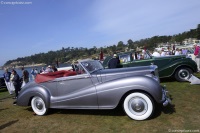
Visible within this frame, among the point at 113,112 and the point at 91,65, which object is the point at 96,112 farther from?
the point at 91,65

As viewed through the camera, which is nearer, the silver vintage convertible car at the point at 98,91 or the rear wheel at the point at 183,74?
the silver vintage convertible car at the point at 98,91

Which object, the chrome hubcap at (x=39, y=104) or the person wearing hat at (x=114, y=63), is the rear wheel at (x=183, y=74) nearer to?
the person wearing hat at (x=114, y=63)

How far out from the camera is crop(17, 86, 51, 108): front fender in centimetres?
639

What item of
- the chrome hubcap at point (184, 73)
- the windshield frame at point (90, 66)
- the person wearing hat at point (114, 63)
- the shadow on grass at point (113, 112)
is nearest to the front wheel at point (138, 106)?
the shadow on grass at point (113, 112)

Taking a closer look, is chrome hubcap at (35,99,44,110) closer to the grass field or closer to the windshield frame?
the grass field

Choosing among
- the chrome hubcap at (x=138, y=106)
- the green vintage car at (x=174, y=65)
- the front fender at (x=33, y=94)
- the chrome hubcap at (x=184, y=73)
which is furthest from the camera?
the chrome hubcap at (x=184, y=73)

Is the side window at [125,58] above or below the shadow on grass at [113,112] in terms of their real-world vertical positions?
above

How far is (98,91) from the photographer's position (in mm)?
5637

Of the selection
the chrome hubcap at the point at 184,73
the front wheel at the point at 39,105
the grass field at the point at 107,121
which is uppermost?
the chrome hubcap at the point at 184,73

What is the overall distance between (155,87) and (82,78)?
2.03 m

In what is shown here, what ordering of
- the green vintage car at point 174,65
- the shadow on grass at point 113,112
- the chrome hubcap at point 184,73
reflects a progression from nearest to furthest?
the shadow on grass at point 113,112 < the green vintage car at point 174,65 < the chrome hubcap at point 184,73

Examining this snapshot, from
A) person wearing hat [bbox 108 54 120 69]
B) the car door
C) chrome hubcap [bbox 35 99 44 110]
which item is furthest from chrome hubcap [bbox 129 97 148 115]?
person wearing hat [bbox 108 54 120 69]

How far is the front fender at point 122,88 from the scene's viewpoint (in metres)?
5.14

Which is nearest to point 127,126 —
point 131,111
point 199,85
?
point 131,111
